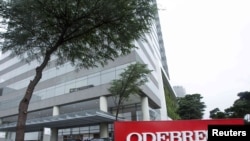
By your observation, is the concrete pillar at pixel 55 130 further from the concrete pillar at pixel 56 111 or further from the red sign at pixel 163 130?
the red sign at pixel 163 130

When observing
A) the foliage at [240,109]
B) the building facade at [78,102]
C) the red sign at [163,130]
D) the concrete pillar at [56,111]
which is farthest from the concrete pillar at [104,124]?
the red sign at [163,130]

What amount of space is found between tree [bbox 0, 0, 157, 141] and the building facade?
17.8 m

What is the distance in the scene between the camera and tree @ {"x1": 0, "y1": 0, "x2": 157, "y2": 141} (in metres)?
10.7

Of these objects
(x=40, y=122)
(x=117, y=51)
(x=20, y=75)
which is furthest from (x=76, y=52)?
(x=20, y=75)

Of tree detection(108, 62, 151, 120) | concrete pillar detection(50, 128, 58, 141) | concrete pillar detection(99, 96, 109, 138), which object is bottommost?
concrete pillar detection(50, 128, 58, 141)

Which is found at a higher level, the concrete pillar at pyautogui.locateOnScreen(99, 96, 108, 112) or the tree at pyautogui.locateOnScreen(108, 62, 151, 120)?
the tree at pyautogui.locateOnScreen(108, 62, 151, 120)

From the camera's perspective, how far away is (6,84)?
199ft

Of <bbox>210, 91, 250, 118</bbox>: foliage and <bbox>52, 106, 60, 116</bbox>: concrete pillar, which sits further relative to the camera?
<bbox>52, 106, 60, 116</bbox>: concrete pillar

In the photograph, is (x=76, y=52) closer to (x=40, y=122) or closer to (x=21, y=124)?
(x=21, y=124)

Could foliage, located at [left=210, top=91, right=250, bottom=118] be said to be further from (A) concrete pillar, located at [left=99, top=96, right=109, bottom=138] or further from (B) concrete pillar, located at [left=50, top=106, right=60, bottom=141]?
(B) concrete pillar, located at [left=50, top=106, right=60, bottom=141]

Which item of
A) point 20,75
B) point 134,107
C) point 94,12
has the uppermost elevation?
point 20,75

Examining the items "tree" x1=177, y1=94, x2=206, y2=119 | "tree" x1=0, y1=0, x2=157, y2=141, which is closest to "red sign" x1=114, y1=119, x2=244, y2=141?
"tree" x1=0, y1=0, x2=157, y2=141

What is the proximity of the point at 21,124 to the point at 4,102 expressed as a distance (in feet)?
176

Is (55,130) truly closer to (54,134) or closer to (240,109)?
(54,134)
